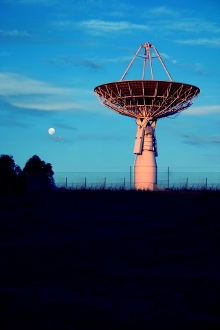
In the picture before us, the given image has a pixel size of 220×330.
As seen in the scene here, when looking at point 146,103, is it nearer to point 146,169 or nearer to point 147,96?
point 147,96

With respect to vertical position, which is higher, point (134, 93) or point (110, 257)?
point (134, 93)

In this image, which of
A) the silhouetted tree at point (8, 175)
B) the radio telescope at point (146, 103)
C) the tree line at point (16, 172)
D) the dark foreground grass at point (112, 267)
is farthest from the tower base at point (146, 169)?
the silhouetted tree at point (8, 175)

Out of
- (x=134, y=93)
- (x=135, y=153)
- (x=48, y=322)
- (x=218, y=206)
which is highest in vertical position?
(x=134, y=93)

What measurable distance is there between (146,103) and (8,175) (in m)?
41.2

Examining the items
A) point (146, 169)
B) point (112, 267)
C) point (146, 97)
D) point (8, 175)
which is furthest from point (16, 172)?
point (112, 267)

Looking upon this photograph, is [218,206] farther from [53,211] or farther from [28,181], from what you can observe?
[28,181]

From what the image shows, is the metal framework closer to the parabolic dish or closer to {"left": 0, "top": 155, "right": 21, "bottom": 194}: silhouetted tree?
the parabolic dish

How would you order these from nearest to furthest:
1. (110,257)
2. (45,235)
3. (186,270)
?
(186,270)
(110,257)
(45,235)

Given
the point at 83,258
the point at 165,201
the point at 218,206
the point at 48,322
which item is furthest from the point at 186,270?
the point at 165,201

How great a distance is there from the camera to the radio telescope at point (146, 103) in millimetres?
38281

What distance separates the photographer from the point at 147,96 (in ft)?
127

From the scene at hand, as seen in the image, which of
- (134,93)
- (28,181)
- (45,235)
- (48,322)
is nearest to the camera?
(48,322)

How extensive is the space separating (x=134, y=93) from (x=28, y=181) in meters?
15.5

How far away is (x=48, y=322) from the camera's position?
9.62m
